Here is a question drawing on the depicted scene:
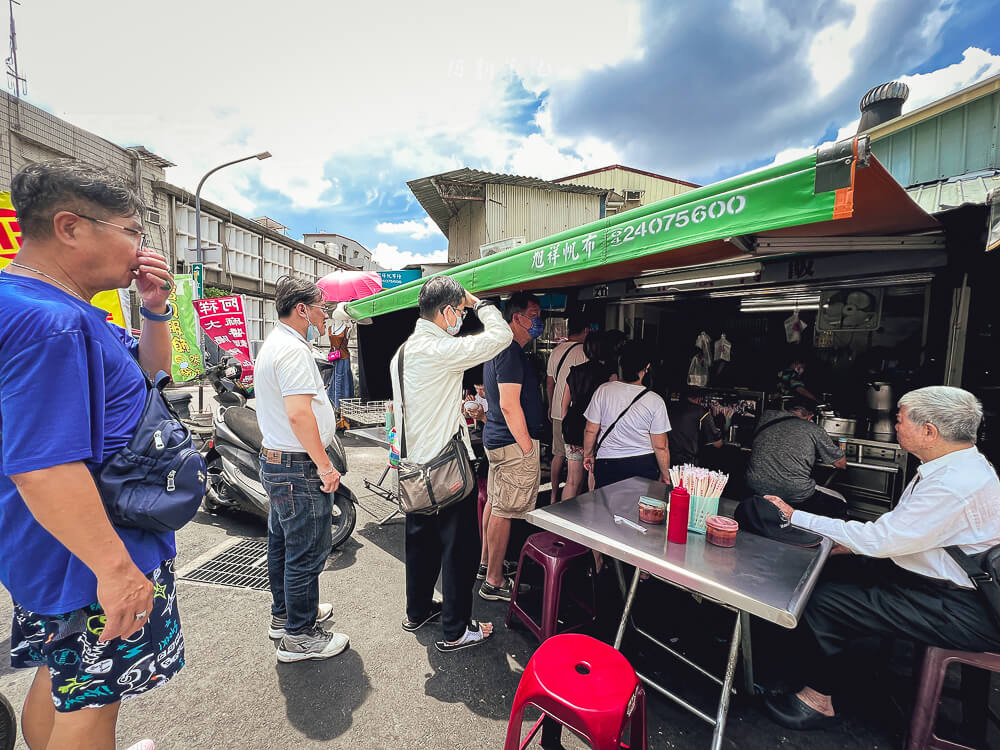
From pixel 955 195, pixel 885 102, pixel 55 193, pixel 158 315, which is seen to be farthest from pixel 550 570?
pixel 885 102

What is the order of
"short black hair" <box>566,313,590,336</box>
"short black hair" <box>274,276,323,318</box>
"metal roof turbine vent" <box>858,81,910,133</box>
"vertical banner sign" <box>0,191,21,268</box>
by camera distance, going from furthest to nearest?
"metal roof turbine vent" <box>858,81,910,133</box>, "short black hair" <box>566,313,590,336</box>, "vertical banner sign" <box>0,191,21,268</box>, "short black hair" <box>274,276,323,318</box>

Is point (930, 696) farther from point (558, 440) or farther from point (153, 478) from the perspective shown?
point (153, 478)

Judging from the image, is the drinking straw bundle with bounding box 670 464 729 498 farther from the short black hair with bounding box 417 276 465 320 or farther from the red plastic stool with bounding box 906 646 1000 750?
the short black hair with bounding box 417 276 465 320

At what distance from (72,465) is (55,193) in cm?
78

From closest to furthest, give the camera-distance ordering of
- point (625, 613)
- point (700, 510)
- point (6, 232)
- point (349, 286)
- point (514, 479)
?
point (700, 510)
point (625, 613)
point (514, 479)
point (6, 232)
point (349, 286)

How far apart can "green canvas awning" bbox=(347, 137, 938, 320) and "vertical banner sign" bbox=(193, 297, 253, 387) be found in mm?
7268

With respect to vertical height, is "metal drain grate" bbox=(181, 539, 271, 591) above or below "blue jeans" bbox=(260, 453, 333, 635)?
below

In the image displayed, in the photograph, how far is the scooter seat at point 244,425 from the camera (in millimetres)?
4102

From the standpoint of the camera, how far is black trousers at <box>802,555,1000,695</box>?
5.99ft

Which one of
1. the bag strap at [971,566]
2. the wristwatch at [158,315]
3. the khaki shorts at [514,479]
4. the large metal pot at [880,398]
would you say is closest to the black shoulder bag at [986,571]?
the bag strap at [971,566]

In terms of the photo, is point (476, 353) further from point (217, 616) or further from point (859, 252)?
point (859, 252)

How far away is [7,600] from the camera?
2984 millimetres

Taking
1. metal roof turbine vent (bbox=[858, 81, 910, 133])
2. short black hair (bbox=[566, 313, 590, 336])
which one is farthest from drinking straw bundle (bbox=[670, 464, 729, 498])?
metal roof turbine vent (bbox=[858, 81, 910, 133])

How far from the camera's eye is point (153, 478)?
4.34ft
